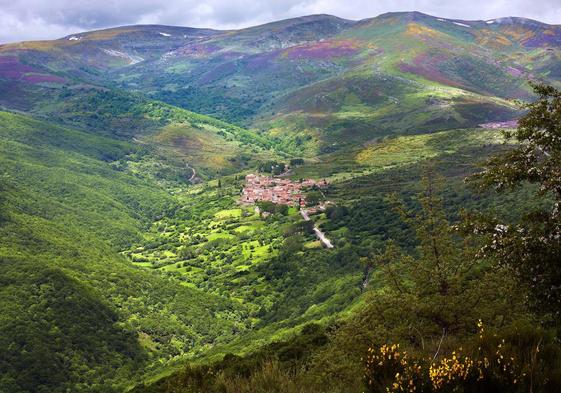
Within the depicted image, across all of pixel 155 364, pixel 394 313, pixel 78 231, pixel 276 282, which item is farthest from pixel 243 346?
pixel 78 231

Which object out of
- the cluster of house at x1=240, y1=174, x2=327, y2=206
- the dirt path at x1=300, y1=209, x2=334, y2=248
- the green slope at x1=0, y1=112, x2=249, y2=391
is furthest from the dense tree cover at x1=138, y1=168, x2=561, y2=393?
the cluster of house at x1=240, y1=174, x2=327, y2=206

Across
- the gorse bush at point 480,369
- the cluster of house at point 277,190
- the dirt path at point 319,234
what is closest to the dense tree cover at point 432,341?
the gorse bush at point 480,369

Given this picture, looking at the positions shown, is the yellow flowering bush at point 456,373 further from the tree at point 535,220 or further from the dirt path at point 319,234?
the dirt path at point 319,234

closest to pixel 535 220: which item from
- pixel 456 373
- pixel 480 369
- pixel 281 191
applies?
pixel 480 369

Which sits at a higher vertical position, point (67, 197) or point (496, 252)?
point (496, 252)

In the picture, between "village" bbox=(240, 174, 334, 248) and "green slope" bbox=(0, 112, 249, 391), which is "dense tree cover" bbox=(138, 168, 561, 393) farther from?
"village" bbox=(240, 174, 334, 248)

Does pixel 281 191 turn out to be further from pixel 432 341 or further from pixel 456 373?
pixel 456 373

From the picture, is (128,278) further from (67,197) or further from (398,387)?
(398,387)
